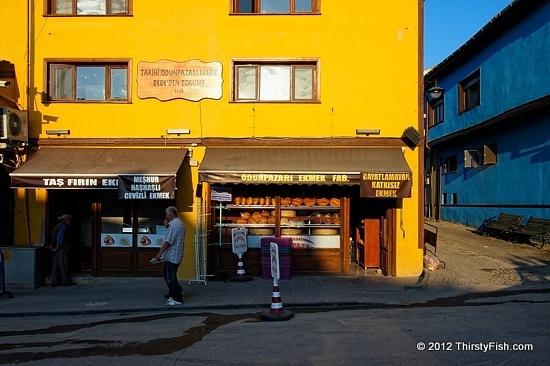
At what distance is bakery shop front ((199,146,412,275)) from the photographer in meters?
11.2

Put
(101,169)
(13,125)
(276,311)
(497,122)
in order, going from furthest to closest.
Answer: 1. (497,122)
2. (13,125)
3. (101,169)
4. (276,311)

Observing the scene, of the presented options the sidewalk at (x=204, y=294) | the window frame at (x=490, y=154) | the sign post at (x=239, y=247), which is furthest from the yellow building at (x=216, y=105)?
the window frame at (x=490, y=154)

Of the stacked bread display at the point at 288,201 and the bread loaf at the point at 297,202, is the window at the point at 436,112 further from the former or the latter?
the bread loaf at the point at 297,202

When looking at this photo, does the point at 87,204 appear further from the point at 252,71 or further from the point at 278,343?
the point at 278,343

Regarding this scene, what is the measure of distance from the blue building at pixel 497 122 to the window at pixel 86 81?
9827 mm

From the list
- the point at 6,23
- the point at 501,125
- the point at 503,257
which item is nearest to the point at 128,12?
the point at 6,23

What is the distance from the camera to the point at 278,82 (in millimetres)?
11812

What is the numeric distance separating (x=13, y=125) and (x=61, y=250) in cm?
306

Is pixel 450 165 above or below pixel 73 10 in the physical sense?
below

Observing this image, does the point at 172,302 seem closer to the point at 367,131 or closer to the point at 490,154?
the point at 367,131

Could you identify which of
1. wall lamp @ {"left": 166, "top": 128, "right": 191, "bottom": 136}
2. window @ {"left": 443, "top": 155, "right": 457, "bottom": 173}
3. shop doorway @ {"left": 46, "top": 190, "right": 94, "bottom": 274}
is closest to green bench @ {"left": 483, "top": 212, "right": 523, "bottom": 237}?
window @ {"left": 443, "top": 155, "right": 457, "bottom": 173}

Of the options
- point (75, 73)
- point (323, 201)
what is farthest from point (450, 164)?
point (75, 73)

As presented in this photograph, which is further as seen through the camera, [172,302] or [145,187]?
[145,187]

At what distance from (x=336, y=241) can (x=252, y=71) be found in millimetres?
4662
